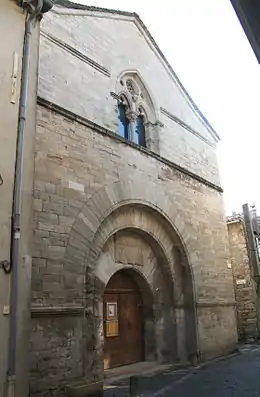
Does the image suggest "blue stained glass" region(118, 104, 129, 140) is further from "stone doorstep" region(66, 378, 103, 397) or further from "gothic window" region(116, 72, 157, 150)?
"stone doorstep" region(66, 378, 103, 397)

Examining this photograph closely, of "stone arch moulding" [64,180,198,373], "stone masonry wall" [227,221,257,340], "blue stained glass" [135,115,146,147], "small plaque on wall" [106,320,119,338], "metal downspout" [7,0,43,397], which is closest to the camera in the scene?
"metal downspout" [7,0,43,397]

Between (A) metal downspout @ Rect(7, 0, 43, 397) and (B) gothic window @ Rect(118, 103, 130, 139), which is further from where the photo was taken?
(B) gothic window @ Rect(118, 103, 130, 139)

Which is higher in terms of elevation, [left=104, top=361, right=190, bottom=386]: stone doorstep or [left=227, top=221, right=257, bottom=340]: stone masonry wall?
[left=227, top=221, right=257, bottom=340]: stone masonry wall

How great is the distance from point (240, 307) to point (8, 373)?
10.9 m

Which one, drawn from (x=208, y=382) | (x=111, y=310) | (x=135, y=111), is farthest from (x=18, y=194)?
(x=135, y=111)

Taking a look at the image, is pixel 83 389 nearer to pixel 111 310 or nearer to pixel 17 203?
pixel 111 310

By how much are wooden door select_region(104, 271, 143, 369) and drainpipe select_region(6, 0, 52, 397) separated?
3.14 metres

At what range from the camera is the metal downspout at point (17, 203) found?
422 cm

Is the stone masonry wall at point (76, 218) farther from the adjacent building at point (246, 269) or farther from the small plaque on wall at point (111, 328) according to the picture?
the adjacent building at point (246, 269)

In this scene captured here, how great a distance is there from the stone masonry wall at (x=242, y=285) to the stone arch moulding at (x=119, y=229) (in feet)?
17.9

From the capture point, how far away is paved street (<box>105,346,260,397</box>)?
17.5 feet

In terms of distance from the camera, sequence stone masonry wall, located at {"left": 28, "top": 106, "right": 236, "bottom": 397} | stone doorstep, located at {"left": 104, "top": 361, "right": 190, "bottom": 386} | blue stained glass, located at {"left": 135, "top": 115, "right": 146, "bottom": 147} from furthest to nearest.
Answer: blue stained glass, located at {"left": 135, "top": 115, "right": 146, "bottom": 147} → stone doorstep, located at {"left": 104, "top": 361, "right": 190, "bottom": 386} → stone masonry wall, located at {"left": 28, "top": 106, "right": 236, "bottom": 397}

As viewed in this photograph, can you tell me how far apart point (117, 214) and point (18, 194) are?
2.80 metres

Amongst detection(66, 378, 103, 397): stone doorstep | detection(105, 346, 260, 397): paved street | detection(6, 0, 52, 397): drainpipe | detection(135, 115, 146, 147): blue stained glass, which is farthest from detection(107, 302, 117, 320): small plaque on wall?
detection(135, 115, 146, 147): blue stained glass
